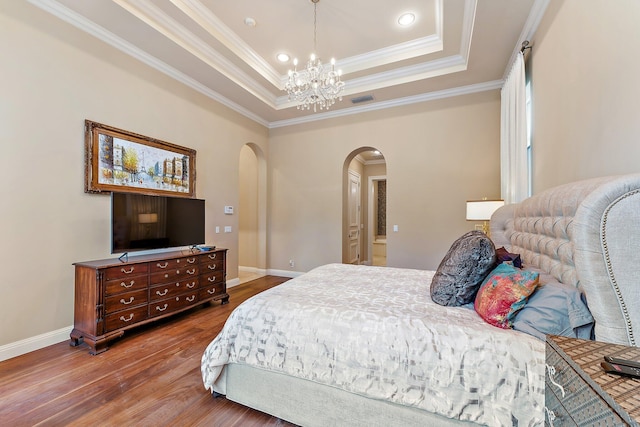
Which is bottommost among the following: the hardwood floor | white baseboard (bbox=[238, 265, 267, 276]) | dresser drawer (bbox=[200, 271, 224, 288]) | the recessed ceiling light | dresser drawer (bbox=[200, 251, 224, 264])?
the hardwood floor

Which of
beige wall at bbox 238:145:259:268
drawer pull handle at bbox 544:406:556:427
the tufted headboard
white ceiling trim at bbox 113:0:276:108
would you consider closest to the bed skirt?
drawer pull handle at bbox 544:406:556:427

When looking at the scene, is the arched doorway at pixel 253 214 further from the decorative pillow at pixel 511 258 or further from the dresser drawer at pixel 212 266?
the decorative pillow at pixel 511 258

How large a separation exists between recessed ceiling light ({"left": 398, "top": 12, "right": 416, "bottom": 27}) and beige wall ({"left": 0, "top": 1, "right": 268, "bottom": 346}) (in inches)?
129

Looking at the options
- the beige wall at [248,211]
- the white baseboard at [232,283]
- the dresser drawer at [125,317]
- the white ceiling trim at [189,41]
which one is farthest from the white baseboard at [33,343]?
the beige wall at [248,211]

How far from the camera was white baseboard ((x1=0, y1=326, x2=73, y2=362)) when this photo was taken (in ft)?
7.59

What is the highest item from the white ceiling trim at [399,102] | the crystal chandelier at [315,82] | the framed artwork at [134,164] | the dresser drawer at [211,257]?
the white ceiling trim at [399,102]

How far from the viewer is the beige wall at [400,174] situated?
4184 millimetres

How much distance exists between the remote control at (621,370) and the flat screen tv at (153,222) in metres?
3.54

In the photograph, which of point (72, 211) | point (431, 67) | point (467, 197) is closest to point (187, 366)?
point (72, 211)

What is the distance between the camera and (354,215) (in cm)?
670

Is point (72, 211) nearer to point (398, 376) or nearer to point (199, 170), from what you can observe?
point (199, 170)

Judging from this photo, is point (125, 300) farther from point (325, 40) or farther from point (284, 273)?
point (325, 40)

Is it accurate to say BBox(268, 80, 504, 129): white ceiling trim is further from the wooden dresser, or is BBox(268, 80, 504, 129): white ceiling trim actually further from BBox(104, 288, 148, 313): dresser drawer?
the wooden dresser

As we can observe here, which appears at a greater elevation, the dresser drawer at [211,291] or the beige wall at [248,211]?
the beige wall at [248,211]
